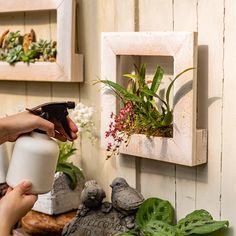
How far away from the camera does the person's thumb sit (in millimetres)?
974

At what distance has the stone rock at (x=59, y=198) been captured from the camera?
1.50 metres

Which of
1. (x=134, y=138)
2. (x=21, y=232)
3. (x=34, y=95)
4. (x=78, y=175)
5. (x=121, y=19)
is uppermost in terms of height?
(x=121, y=19)

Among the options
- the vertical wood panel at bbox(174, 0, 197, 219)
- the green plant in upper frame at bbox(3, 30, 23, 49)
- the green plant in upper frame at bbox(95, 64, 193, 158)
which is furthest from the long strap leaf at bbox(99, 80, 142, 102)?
the green plant in upper frame at bbox(3, 30, 23, 49)

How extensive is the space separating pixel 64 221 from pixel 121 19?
0.63m

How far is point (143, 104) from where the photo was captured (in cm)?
132

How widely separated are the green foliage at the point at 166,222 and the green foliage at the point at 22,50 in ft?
2.02

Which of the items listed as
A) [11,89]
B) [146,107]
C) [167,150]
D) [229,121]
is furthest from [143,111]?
[11,89]

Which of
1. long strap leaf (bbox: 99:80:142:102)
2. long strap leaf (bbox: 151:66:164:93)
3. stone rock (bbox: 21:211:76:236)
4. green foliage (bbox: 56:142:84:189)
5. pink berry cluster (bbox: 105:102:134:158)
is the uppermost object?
long strap leaf (bbox: 151:66:164:93)

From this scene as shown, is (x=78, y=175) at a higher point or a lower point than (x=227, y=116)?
lower

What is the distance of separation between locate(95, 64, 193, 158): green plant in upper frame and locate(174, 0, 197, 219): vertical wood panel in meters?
0.12

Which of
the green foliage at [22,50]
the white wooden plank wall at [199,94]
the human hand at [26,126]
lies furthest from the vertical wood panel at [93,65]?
the human hand at [26,126]


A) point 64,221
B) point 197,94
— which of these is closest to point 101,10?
point 197,94

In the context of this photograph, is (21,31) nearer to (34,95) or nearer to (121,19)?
(34,95)

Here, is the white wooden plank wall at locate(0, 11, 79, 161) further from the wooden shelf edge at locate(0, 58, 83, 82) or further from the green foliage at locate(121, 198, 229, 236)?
the green foliage at locate(121, 198, 229, 236)
